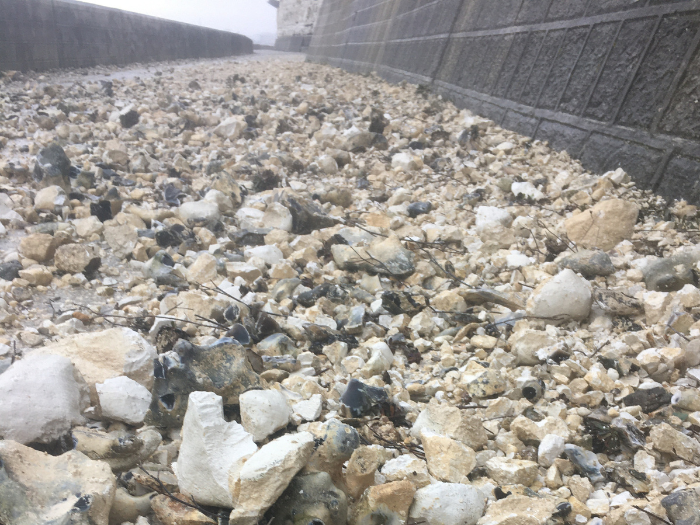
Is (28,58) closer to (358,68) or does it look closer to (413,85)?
(413,85)

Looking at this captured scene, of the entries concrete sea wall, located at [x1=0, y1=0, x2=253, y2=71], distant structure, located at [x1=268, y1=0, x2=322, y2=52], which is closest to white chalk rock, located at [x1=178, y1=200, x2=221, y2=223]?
concrete sea wall, located at [x1=0, y1=0, x2=253, y2=71]

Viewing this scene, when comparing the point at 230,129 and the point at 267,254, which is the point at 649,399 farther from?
the point at 230,129

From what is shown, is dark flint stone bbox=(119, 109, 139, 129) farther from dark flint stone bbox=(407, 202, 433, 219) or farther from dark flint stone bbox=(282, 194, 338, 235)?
dark flint stone bbox=(407, 202, 433, 219)

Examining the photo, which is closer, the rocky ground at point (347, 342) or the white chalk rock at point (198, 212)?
the rocky ground at point (347, 342)

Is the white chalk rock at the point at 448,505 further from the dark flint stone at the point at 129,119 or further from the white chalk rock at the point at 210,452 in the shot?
the dark flint stone at the point at 129,119

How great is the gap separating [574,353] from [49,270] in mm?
2245

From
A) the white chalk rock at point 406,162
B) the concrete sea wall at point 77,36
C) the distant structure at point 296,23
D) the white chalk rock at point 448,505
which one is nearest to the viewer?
the white chalk rock at point 448,505

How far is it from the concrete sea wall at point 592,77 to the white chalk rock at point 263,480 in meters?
2.21

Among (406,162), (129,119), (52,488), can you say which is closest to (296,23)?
(129,119)

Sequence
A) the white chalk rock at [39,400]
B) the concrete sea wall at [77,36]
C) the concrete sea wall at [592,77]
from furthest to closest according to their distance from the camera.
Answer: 1. the concrete sea wall at [77,36]
2. the concrete sea wall at [592,77]
3. the white chalk rock at [39,400]

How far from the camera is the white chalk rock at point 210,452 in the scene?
1023 mm

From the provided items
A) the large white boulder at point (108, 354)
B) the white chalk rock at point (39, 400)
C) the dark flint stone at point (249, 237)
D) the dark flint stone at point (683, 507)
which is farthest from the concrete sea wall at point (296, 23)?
the dark flint stone at point (683, 507)

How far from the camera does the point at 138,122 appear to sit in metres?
4.80

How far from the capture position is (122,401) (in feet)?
4.28
